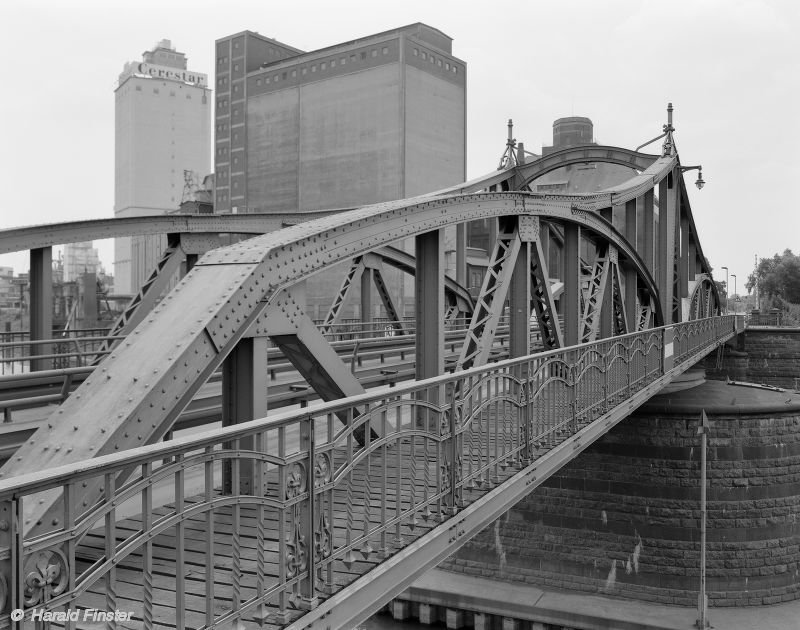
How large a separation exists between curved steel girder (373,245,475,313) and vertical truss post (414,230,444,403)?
369 inches

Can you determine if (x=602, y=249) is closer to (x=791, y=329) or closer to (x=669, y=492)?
(x=669, y=492)

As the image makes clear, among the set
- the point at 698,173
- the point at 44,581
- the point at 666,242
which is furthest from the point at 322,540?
the point at 698,173

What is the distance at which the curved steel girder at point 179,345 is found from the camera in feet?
12.4

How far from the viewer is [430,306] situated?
774 centimetres

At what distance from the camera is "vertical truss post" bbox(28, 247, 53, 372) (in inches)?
439

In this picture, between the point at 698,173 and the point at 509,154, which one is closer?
the point at 509,154

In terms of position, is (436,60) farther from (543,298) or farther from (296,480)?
(296,480)

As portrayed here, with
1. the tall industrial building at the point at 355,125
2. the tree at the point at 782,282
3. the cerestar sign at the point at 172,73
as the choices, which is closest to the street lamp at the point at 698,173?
the tall industrial building at the point at 355,125

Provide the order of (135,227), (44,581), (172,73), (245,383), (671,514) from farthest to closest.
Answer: (172,73)
(671,514)
(135,227)
(245,383)
(44,581)

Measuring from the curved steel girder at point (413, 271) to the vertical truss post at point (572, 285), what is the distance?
5476 millimetres

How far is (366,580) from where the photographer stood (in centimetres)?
433

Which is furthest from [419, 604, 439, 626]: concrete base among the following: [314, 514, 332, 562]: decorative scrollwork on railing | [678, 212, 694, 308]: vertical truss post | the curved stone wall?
[314, 514, 332, 562]: decorative scrollwork on railing

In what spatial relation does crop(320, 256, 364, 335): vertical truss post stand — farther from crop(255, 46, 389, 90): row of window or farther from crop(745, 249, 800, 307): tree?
crop(745, 249, 800, 307): tree

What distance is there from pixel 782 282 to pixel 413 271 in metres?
76.1
